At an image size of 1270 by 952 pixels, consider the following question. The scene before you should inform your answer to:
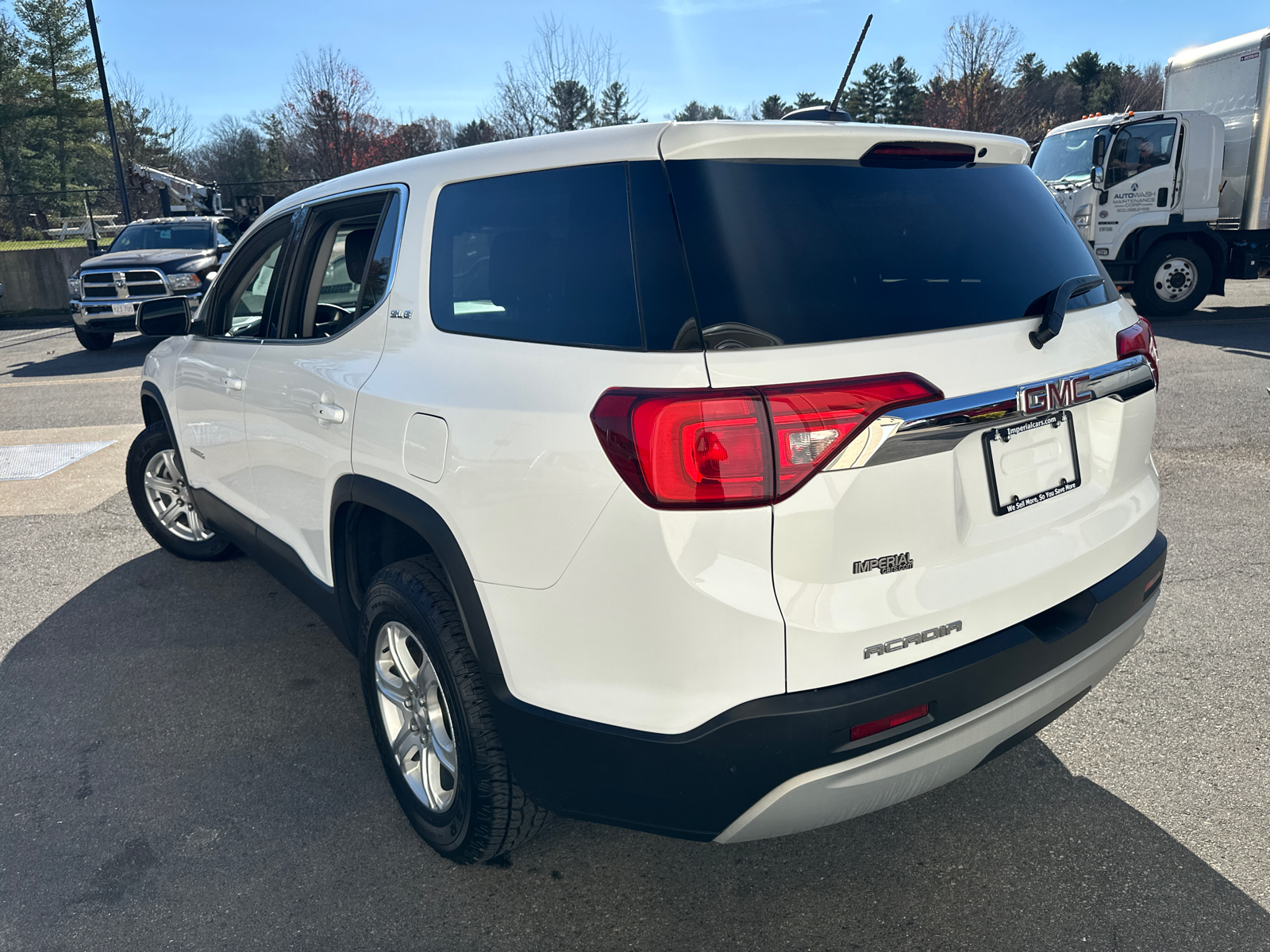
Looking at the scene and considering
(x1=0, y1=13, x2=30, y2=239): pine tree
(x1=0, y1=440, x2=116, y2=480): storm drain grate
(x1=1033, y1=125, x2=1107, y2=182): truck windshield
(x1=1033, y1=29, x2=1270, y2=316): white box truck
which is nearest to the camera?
(x1=0, y1=440, x2=116, y2=480): storm drain grate

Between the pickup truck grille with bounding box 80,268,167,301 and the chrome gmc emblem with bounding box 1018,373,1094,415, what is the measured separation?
1396 cm

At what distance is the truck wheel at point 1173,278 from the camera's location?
12.8 m

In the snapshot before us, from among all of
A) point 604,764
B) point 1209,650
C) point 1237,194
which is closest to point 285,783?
point 604,764

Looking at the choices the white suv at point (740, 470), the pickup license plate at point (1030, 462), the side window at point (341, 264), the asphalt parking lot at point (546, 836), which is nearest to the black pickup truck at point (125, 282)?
the asphalt parking lot at point (546, 836)

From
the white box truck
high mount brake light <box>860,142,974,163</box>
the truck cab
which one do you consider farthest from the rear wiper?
the truck cab

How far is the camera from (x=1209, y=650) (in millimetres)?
3592

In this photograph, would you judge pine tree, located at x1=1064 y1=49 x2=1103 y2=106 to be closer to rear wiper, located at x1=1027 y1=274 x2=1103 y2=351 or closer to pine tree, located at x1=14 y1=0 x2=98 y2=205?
pine tree, located at x1=14 y1=0 x2=98 y2=205

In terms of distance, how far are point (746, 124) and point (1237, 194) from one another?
44.8 feet

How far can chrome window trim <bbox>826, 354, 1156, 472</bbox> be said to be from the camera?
1.84m

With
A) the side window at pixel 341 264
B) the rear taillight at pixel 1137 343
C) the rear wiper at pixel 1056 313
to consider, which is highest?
the side window at pixel 341 264

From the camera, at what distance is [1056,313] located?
7.14 feet

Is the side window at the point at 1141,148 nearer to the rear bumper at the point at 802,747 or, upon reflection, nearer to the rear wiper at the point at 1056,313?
the rear wiper at the point at 1056,313

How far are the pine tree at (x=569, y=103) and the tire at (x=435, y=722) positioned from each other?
2878 centimetres

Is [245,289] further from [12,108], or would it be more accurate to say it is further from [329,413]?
[12,108]
